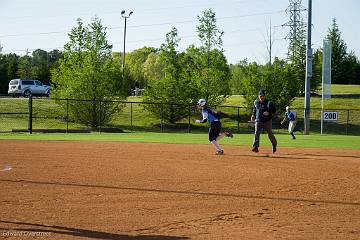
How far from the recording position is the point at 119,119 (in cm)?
4475

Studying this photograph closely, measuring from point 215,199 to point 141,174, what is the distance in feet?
10.7

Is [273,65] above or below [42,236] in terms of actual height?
above

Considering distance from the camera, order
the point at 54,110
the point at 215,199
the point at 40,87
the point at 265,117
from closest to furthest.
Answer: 1. the point at 215,199
2. the point at 265,117
3. the point at 54,110
4. the point at 40,87

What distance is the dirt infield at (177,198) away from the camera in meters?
6.71

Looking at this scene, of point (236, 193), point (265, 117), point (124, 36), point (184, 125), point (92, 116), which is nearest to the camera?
point (236, 193)

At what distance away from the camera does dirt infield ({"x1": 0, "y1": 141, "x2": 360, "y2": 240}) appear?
6711 millimetres

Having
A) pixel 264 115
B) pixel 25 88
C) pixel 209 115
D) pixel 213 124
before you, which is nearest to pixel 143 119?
pixel 25 88

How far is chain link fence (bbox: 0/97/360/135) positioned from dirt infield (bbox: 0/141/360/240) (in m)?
23.0

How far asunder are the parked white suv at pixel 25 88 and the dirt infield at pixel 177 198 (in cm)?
4281

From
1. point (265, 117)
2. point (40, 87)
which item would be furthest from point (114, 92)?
point (265, 117)

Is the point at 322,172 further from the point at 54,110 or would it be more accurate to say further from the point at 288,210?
the point at 54,110

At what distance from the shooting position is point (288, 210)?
26.4 feet

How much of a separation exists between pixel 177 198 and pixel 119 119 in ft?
119

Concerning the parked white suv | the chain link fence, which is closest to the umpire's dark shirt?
the chain link fence
